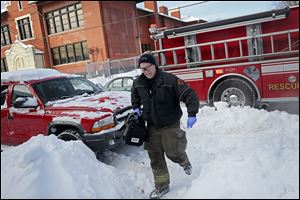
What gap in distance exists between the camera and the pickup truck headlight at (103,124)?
455 centimetres

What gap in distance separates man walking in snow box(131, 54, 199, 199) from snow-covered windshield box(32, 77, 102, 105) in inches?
92.8

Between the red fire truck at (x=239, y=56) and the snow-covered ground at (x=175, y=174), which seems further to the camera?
the red fire truck at (x=239, y=56)

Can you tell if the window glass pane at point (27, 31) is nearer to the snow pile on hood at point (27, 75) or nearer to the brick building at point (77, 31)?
the brick building at point (77, 31)

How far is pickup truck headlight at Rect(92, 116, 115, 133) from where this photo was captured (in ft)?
14.9

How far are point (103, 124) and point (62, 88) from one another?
1.54m

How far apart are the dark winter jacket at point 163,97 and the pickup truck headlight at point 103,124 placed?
1250mm

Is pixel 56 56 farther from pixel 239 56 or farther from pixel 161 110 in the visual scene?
pixel 161 110

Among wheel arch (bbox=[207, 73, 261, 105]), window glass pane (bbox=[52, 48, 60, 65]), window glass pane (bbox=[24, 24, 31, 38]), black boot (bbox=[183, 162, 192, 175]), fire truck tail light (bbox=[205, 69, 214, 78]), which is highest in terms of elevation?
window glass pane (bbox=[24, 24, 31, 38])

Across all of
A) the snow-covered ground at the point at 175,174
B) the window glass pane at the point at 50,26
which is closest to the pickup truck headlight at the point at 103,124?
the snow-covered ground at the point at 175,174

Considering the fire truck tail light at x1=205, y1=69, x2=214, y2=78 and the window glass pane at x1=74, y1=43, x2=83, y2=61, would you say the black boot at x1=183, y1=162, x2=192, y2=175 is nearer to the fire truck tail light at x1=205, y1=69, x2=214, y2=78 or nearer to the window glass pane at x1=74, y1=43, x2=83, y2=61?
the fire truck tail light at x1=205, y1=69, x2=214, y2=78

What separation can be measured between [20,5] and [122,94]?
65.4 ft

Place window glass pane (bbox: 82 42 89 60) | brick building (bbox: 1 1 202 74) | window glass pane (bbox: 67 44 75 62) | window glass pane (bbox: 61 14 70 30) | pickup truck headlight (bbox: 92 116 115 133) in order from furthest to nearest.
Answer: window glass pane (bbox: 67 44 75 62) < window glass pane (bbox: 61 14 70 30) < window glass pane (bbox: 82 42 89 60) < brick building (bbox: 1 1 202 74) < pickup truck headlight (bbox: 92 116 115 133)

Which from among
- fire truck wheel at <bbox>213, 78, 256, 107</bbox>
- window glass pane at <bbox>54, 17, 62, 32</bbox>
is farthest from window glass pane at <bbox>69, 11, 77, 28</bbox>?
fire truck wheel at <bbox>213, 78, 256, 107</bbox>

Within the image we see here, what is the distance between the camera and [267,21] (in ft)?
18.2
